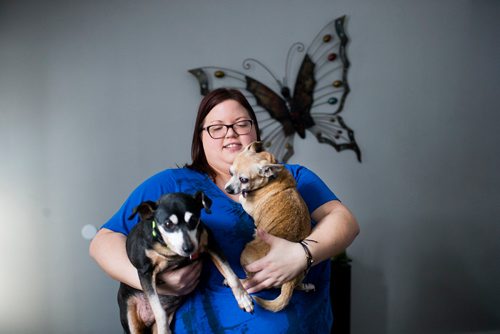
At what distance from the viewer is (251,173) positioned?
113cm

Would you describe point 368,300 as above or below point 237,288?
below

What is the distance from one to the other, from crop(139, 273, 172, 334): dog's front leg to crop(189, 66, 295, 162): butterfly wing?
1.89 m

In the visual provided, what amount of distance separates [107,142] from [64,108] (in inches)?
15.7

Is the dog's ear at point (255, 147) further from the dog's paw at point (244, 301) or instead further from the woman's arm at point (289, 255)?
the dog's paw at point (244, 301)

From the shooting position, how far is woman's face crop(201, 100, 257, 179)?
141 cm

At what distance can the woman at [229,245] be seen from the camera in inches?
44.1

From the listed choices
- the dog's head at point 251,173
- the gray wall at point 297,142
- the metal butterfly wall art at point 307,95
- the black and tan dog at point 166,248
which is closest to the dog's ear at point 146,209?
the black and tan dog at point 166,248

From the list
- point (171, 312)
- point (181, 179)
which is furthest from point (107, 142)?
point (171, 312)

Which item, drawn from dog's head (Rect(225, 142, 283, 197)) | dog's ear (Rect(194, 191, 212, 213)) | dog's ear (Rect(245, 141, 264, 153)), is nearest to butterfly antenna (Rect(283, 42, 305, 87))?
dog's ear (Rect(245, 141, 264, 153))

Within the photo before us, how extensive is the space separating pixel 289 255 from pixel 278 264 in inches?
1.7

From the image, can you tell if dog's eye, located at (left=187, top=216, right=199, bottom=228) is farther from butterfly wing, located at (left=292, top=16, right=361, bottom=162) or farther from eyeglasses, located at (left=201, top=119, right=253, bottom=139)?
butterfly wing, located at (left=292, top=16, right=361, bottom=162)

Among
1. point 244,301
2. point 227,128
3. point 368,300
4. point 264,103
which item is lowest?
point 368,300

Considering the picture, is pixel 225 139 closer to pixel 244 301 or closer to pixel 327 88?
pixel 244 301

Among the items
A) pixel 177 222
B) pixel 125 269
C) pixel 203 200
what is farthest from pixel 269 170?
pixel 125 269
